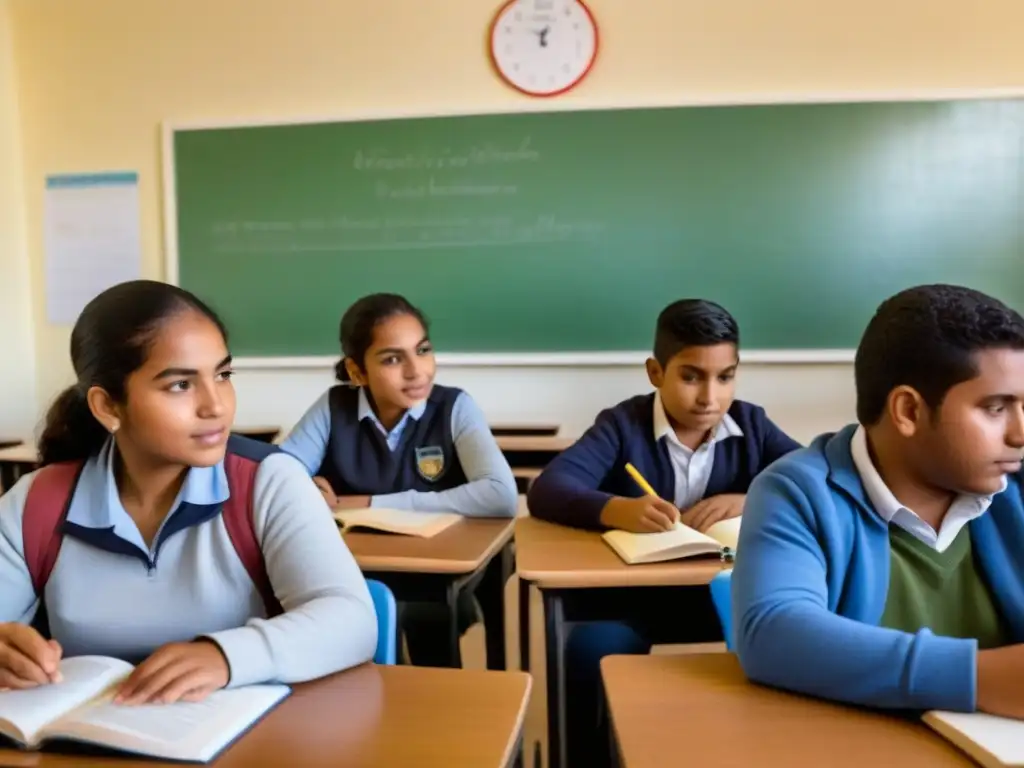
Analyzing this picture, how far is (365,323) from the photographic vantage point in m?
2.40

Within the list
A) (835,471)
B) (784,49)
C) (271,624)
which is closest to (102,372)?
(271,624)

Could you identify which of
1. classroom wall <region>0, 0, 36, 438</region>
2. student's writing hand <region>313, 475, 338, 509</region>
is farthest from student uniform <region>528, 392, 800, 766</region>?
classroom wall <region>0, 0, 36, 438</region>

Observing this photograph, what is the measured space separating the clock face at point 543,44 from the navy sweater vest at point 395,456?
1423 mm

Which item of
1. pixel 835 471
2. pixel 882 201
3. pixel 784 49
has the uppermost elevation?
pixel 784 49

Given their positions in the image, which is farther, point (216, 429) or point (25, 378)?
point (25, 378)

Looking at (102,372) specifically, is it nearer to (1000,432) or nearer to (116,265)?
(1000,432)

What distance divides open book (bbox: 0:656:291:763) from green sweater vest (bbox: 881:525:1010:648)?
74 cm

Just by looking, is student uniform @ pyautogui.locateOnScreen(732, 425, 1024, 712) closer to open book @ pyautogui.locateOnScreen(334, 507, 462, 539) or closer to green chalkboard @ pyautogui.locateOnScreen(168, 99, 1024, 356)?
open book @ pyautogui.locateOnScreen(334, 507, 462, 539)

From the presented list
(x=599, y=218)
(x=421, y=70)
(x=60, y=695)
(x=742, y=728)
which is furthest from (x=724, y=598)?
(x=421, y=70)

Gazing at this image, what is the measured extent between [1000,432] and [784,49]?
2493 millimetres

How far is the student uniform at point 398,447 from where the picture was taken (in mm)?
2264

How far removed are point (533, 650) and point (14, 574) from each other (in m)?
1.35

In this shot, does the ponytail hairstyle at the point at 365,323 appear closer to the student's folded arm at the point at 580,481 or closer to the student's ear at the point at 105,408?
the student's folded arm at the point at 580,481

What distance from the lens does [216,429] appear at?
116 cm
